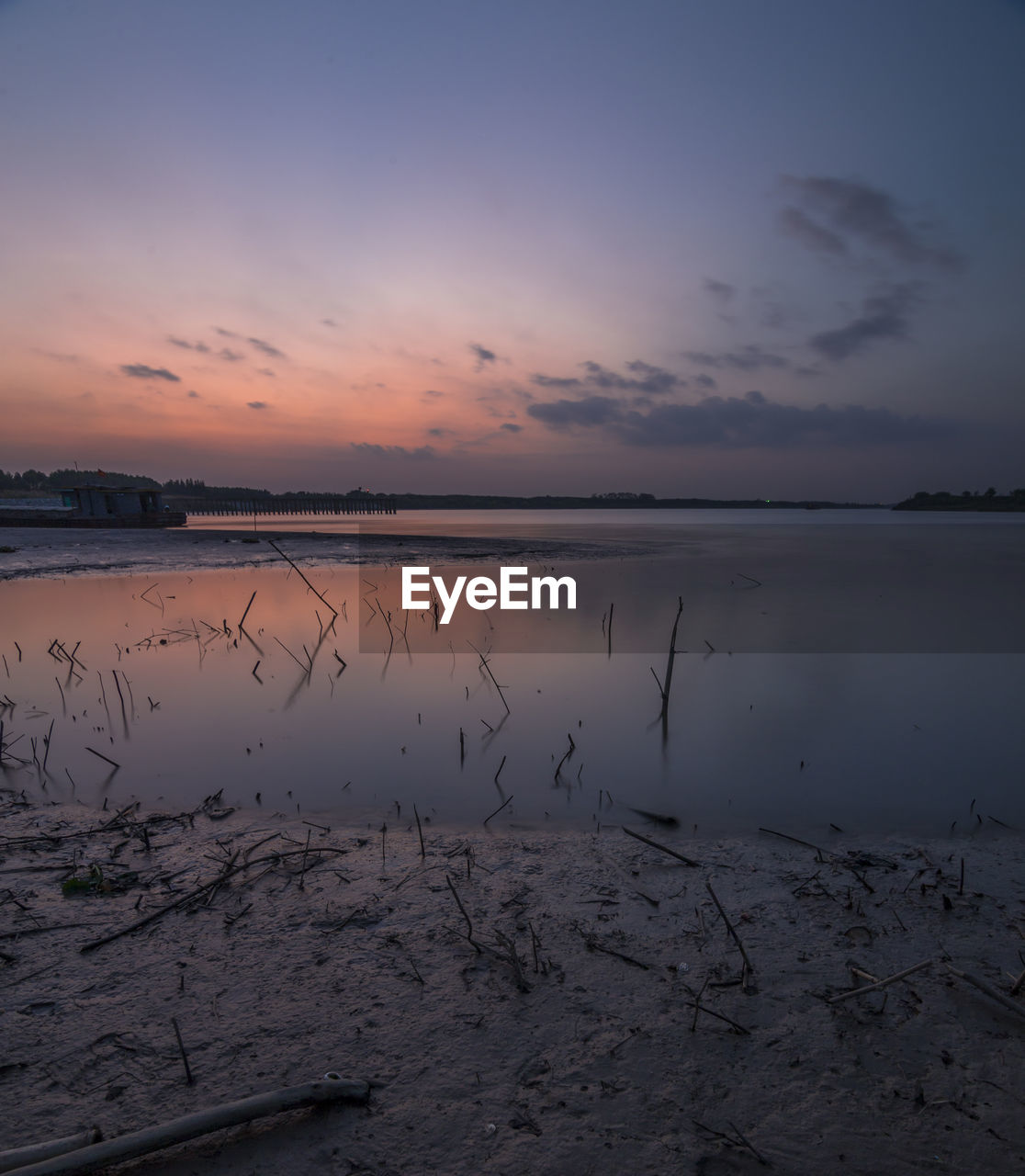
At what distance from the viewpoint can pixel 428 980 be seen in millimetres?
2668

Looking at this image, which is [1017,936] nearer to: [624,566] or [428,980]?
[428,980]

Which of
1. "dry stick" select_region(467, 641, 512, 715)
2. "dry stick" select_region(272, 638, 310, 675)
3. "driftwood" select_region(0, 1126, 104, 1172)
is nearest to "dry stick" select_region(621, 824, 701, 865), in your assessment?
"driftwood" select_region(0, 1126, 104, 1172)

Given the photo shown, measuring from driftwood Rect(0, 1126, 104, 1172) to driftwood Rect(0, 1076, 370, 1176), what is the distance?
3cm

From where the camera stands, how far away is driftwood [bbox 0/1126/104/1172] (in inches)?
67.7

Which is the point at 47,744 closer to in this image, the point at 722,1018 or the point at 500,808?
the point at 500,808

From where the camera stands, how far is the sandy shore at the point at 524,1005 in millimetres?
1964

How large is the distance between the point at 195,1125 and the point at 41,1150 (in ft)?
1.41

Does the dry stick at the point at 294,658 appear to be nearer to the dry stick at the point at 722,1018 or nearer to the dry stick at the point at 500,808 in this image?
the dry stick at the point at 500,808

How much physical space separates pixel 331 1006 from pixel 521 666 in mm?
6732

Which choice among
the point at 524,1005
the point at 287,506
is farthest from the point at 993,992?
the point at 287,506

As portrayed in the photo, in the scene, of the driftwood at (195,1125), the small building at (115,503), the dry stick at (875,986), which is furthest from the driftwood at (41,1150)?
the small building at (115,503)

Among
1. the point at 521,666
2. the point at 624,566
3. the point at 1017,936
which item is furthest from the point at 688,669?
the point at 624,566

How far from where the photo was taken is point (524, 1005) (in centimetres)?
251

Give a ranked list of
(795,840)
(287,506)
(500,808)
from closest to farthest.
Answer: (795,840)
(500,808)
(287,506)
